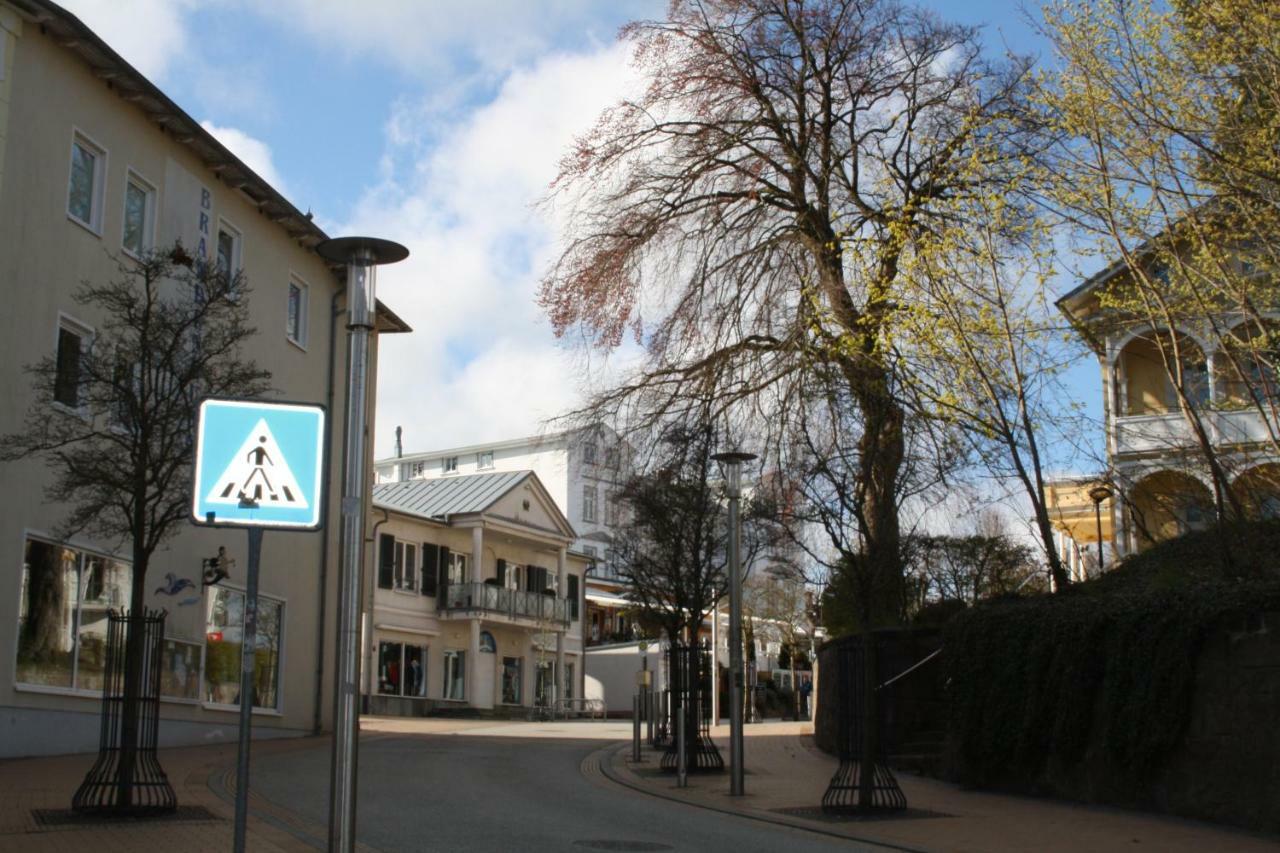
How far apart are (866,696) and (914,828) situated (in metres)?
1.76

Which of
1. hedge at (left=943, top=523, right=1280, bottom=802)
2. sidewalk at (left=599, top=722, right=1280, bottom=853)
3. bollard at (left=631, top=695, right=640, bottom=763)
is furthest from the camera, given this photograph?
bollard at (left=631, top=695, right=640, bottom=763)

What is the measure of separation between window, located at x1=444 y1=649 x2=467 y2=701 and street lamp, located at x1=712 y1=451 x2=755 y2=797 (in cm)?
3156

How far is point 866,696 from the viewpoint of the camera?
607 inches

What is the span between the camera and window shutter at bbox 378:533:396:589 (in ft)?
147

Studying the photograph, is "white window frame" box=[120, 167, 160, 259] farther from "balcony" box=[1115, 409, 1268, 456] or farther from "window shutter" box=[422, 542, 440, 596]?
"window shutter" box=[422, 542, 440, 596]

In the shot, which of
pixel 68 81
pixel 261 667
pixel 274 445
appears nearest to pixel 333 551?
pixel 261 667

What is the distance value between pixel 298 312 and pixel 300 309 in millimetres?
120

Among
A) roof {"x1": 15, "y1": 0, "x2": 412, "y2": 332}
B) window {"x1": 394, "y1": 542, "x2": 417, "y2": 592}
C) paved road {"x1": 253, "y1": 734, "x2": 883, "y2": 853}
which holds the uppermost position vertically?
roof {"x1": 15, "y1": 0, "x2": 412, "y2": 332}

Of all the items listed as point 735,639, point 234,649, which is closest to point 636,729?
point 735,639

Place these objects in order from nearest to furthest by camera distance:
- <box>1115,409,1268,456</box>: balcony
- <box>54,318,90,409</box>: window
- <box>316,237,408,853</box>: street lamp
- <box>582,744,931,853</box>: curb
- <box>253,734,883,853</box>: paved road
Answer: <box>316,237,408,853</box>: street lamp < <box>253,734,883,853</box>: paved road < <box>582,744,931,853</box>: curb < <box>54,318,90,409</box>: window < <box>1115,409,1268,456</box>: balcony

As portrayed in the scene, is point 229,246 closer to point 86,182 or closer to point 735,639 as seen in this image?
point 86,182

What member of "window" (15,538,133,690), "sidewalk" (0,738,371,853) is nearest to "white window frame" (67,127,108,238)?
"window" (15,538,133,690)

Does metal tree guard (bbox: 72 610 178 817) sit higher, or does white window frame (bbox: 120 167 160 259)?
white window frame (bbox: 120 167 160 259)

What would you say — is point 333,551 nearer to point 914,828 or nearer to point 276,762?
point 276,762
